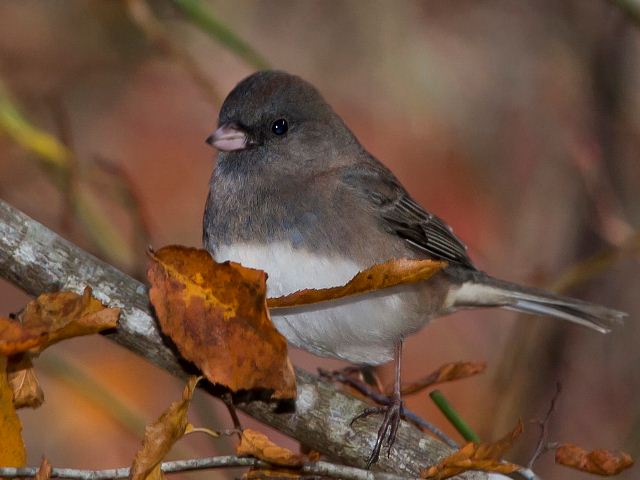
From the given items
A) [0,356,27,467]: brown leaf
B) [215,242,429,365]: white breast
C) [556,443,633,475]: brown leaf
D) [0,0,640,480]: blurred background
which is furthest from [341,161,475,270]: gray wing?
[0,356,27,467]: brown leaf

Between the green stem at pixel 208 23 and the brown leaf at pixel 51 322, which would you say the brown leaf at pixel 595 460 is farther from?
the green stem at pixel 208 23

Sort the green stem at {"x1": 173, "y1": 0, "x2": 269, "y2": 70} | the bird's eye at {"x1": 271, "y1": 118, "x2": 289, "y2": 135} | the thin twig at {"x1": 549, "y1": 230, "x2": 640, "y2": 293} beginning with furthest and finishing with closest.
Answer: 1. the thin twig at {"x1": 549, "y1": 230, "x2": 640, "y2": 293}
2. the bird's eye at {"x1": 271, "y1": 118, "x2": 289, "y2": 135}
3. the green stem at {"x1": 173, "y1": 0, "x2": 269, "y2": 70}

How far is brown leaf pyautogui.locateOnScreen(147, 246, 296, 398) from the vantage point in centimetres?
137

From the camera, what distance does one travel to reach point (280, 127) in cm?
255

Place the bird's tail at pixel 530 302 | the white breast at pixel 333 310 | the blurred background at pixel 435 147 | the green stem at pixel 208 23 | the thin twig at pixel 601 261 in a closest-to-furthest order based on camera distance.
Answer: the white breast at pixel 333 310 < the green stem at pixel 208 23 < the thin twig at pixel 601 261 < the bird's tail at pixel 530 302 < the blurred background at pixel 435 147

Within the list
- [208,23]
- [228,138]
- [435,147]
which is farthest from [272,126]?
[435,147]

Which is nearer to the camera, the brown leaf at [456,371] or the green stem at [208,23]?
the brown leaf at [456,371]

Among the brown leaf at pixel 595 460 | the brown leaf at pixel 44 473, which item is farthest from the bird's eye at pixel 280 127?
the brown leaf at pixel 44 473

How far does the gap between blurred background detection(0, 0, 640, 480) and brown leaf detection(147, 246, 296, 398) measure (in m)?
1.55

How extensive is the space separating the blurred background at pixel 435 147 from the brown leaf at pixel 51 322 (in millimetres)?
1549

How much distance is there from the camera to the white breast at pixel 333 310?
2221 millimetres

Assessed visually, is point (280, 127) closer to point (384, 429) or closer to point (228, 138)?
point (228, 138)

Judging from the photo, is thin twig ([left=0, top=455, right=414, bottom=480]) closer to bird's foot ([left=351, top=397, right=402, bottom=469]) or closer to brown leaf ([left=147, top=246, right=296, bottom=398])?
brown leaf ([left=147, top=246, right=296, bottom=398])

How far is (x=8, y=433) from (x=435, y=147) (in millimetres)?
2918
